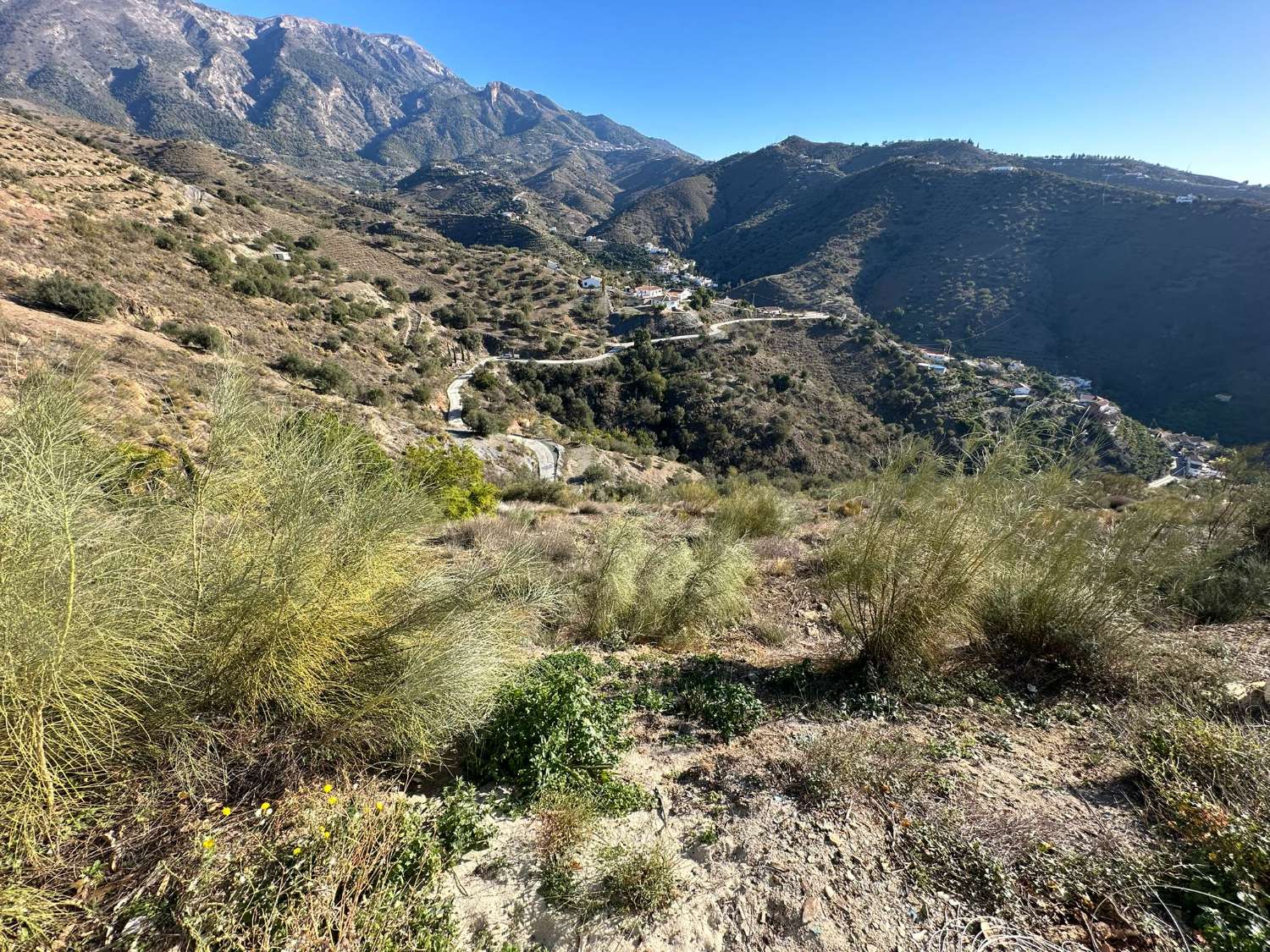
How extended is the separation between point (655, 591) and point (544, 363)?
32409mm

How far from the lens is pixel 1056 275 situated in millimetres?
56625

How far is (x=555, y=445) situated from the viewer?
27.5 meters

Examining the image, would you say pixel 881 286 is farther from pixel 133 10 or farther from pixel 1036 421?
pixel 133 10

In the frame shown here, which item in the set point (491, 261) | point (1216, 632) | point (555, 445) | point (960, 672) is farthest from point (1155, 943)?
point (491, 261)

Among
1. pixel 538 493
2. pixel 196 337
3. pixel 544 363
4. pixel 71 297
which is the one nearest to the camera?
pixel 71 297

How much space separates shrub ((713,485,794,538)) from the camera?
33.4 ft

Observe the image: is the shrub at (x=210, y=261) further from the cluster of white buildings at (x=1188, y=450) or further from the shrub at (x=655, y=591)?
the cluster of white buildings at (x=1188, y=450)

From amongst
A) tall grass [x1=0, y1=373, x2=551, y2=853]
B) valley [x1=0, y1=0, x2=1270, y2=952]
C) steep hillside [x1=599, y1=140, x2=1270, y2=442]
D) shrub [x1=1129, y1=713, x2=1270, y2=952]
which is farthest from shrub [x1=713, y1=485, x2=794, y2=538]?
steep hillside [x1=599, y1=140, x2=1270, y2=442]

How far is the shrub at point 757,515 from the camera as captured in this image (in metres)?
10.2

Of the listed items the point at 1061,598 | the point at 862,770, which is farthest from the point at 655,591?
the point at 1061,598

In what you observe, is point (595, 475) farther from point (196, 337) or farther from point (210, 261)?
point (210, 261)

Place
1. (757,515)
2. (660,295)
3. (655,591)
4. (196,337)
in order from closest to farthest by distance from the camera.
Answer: (655,591), (757,515), (196,337), (660,295)

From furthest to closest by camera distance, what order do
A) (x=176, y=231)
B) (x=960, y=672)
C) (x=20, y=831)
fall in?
(x=176, y=231) < (x=960, y=672) < (x=20, y=831)

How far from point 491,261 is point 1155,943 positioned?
56116mm
